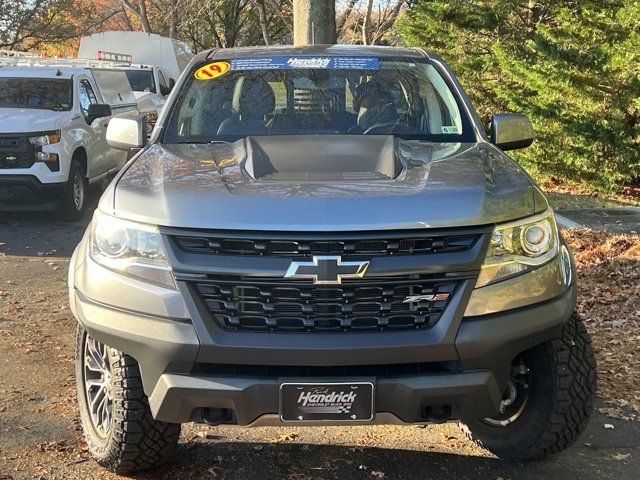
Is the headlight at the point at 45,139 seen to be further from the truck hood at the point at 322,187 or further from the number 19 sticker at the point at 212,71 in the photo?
the truck hood at the point at 322,187

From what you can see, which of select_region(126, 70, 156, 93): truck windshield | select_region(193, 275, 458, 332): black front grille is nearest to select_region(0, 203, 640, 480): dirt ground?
select_region(193, 275, 458, 332): black front grille

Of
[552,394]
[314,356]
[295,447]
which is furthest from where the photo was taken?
[295,447]

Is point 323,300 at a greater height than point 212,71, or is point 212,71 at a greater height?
point 212,71

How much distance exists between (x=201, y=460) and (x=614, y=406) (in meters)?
2.24

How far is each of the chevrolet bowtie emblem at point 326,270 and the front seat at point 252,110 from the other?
1528mm

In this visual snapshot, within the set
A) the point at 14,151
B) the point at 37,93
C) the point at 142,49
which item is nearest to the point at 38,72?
the point at 37,93

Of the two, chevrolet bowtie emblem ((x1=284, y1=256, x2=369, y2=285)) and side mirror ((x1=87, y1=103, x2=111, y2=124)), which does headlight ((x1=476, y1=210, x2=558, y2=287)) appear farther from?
side mirror ((x1=87, y1=103, x2=111, y2=124))

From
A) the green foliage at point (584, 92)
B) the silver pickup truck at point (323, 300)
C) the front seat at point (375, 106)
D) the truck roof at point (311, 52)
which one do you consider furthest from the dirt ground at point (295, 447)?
the green foliage at point (584, 92)

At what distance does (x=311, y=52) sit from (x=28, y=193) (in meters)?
5.66

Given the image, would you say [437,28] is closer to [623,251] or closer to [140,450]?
[623,251]

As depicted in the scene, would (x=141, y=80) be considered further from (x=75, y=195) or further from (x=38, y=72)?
(x=75, y=195)

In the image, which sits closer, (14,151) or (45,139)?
(14,151)

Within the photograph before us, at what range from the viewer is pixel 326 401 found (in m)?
2.74

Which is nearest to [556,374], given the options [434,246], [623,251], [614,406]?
[434,246]
